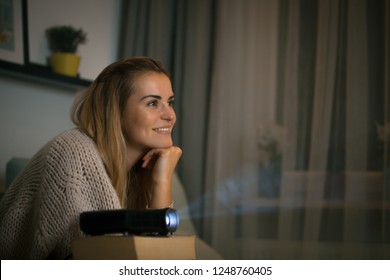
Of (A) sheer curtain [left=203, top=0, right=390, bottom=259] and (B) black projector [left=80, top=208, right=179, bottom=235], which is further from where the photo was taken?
(A) sheer curtain [left=203, top=0, right=390, bottom=259]

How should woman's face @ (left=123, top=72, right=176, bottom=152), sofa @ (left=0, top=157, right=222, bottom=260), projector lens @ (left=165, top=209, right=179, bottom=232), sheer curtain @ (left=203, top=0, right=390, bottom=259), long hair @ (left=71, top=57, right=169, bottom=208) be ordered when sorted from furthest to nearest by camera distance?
sofa @ (left=0, top=157, right=222, bottom=260)
sheer curtain @ (left=203, top=0, right=390, bottom=259)
woman's face @ (left=123, top=72, right=176, bottom=152)
long hair @ (left=71, top=57, right=169, bottom=208)
projector lens @ (left=165, top=209, right=179, bottom=232)

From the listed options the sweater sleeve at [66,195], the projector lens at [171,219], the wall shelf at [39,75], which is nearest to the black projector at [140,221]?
the projector lens at [171,219]

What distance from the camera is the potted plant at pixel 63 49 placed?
246 cm

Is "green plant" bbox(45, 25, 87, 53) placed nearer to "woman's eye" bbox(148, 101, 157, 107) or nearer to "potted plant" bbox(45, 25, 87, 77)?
"potted plant" bbox(45, 25, 87, 77)

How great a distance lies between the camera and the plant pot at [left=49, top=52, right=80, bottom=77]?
246cm

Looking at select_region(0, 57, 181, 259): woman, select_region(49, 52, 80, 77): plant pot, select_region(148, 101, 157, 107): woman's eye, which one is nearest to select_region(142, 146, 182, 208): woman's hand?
select_region(0, 57, 181, 259): woman

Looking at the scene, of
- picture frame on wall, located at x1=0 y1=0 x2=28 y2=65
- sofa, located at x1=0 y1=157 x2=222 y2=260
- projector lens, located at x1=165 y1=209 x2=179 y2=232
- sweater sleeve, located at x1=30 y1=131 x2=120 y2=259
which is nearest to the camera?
projector lens, located at x1=165 y1=209 x2=179 y2=232

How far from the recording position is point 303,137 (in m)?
2.59

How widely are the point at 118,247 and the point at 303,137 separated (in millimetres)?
1662

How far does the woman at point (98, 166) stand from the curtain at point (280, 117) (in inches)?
41.0

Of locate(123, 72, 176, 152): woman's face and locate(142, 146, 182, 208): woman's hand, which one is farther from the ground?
locate(123, 72, 176, 152): woman's face

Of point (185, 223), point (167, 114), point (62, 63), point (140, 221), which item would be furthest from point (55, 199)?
point (185, 223)

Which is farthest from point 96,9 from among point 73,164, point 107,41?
point 73,164
